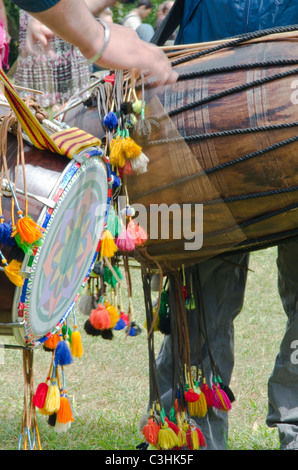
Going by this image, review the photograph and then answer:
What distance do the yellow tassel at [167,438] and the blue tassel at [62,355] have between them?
1.29 feet

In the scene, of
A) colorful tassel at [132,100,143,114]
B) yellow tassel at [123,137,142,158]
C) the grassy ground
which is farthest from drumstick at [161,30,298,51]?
the grassy ground

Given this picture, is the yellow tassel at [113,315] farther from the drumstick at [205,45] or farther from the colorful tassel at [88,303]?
the drumstick at [205,45]

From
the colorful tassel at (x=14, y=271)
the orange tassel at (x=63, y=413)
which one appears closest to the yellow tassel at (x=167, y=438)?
the orange tassel at (x=63, y=413)

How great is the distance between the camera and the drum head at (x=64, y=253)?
147 cm

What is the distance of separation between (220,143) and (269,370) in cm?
143

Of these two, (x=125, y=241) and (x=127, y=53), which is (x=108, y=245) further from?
(x=127, y=53)

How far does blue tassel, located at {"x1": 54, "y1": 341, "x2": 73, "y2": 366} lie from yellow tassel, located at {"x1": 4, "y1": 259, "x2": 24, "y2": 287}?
311 millimetres

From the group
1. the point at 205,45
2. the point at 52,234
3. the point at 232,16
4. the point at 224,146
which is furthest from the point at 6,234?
the point at 232,16

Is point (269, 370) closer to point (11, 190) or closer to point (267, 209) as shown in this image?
point (267, 209)

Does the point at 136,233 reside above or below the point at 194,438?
above

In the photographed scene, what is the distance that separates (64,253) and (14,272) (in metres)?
0.19

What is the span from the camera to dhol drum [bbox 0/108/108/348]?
57.7 inches

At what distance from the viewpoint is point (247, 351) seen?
9.49ft

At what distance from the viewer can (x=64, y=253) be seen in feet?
5.18
